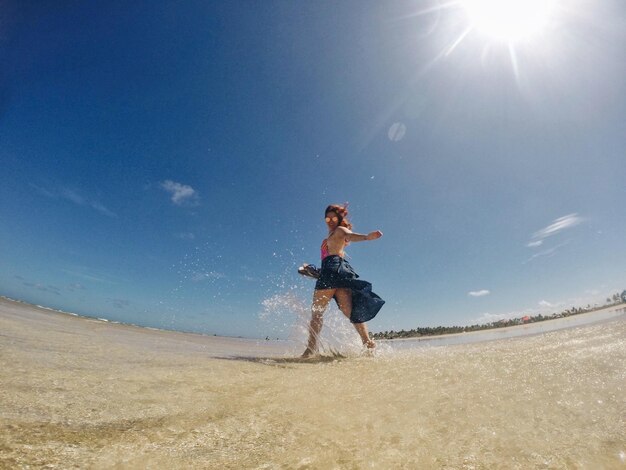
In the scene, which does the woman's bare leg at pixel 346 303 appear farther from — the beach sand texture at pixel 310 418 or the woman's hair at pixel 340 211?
the beach sand texture at pixel 310 418

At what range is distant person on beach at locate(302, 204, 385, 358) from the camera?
4.43m

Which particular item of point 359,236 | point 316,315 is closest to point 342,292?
point 316,315

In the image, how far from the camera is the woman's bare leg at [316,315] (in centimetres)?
440

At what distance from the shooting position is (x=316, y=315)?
4543 mm

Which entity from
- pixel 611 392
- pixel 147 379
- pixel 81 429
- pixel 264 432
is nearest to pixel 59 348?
pixel 147 379

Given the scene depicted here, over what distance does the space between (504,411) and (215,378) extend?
1.70 m

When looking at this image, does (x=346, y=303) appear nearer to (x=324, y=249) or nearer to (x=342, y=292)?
(x=342, y=292)

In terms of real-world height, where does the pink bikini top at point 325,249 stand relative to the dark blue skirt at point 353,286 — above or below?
above

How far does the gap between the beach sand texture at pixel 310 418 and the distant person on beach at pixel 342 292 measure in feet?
7.43

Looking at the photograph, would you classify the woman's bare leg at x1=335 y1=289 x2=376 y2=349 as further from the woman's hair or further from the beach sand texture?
the beach sand texture

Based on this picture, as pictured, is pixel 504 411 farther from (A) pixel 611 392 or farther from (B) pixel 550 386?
(A) pixel 611 392

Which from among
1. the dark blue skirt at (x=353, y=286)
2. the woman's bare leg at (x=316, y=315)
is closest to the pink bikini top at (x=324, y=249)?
the dark blue skirt at (x=353, y=286)

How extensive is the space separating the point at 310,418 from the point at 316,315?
3.23 metres

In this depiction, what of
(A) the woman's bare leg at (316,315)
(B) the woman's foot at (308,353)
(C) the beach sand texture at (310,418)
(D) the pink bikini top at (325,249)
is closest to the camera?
(C) the beach sand texture at (310,418)
